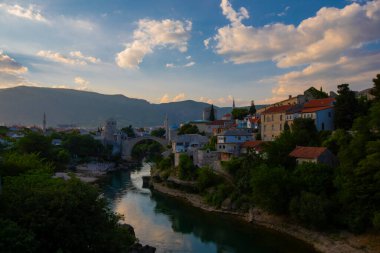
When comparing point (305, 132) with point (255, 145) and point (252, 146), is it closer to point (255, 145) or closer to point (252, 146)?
point (255, 145)

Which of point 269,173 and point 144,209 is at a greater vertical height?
point 269,173

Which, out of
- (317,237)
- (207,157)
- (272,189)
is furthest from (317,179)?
(207,157)

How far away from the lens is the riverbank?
19.3m

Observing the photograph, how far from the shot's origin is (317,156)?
1003 inches

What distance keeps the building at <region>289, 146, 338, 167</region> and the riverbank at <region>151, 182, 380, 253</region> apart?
478cm

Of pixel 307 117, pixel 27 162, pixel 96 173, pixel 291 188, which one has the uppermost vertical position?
pixel 307 117

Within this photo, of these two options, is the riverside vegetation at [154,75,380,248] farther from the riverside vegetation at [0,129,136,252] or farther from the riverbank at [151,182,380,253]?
the riverside vegetation at [0,129,136,252]

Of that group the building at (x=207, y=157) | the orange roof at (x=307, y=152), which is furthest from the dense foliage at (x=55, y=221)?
the building at (x=207, y=157)

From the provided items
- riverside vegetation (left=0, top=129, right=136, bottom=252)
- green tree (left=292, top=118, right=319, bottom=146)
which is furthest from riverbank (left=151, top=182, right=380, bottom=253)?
riverside vegetation (left=0, top=129, right=136, bottom=252)

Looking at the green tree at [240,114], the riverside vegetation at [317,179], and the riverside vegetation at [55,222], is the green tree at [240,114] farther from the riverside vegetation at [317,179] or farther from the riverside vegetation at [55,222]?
the riverside vegetation at [55,222]

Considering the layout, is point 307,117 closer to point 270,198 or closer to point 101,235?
point 270,198

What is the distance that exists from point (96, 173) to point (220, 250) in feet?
128

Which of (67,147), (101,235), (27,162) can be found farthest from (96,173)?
(101,235)

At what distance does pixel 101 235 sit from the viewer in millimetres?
12117
